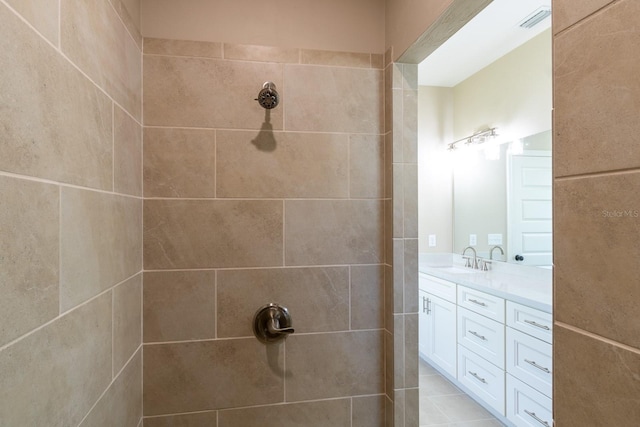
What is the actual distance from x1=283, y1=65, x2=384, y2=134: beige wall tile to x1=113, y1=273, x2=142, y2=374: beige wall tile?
802 mm

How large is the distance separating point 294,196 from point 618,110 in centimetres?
96

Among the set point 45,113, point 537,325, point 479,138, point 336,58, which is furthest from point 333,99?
point 479,138

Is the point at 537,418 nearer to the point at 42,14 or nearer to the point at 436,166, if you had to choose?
the point at 436,166

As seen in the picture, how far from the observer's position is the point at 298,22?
4.16 ft

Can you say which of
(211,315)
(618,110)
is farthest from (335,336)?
(618,110)

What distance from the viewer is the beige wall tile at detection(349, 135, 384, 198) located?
130cm

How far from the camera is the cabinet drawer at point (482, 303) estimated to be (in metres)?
2.16

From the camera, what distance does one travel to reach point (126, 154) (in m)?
1.01

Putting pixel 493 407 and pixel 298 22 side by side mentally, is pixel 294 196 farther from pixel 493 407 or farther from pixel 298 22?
pixel 493 407

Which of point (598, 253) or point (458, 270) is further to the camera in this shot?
point (458, 270)

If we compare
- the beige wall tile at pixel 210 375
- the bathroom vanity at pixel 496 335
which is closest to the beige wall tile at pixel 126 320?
the beige wall tile at pixel 210 375

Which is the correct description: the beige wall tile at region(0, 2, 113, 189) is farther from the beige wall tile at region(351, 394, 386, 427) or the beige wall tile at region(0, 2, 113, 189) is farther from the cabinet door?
the cabinet door

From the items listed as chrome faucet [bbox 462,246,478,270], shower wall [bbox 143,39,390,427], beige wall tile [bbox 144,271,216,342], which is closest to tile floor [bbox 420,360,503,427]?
chrome faucet [bbox 462,246,478,270]

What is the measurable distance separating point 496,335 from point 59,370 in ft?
7.79
